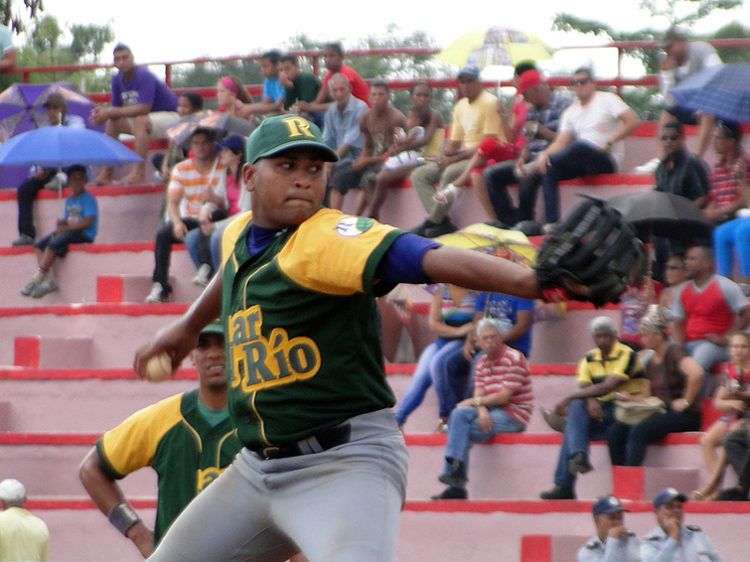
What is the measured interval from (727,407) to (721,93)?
2946mm

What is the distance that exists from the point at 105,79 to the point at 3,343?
11.2 metres

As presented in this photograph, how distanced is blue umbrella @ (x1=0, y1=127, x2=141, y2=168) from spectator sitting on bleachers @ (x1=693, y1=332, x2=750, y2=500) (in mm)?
7018

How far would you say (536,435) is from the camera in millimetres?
11977

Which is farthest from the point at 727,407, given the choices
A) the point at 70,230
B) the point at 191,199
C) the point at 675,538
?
the point at 70,230

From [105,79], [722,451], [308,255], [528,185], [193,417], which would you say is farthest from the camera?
[105,79]

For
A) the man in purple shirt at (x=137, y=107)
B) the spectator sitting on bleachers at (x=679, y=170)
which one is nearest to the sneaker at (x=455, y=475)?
the spectator sitting on bleachers at (x=679, y=170)

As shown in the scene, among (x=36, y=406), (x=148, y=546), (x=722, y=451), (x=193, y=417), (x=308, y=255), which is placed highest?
(x=308, y=255)

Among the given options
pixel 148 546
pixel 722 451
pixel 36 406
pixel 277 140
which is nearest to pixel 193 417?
pixel 148 546

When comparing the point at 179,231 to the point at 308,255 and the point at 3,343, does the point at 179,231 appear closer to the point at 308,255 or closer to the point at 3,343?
the point at 3,343

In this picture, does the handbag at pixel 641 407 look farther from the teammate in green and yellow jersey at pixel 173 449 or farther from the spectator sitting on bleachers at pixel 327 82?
the spectator sitting on bleachers at pixel 327 82

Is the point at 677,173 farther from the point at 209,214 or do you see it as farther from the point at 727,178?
the point at 209,214

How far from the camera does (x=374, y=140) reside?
14.9m

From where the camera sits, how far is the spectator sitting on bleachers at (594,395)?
11.3 meters

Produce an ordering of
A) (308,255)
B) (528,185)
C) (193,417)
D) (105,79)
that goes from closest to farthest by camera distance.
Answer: (308,255), (193,417), (528,185), (105,79)
